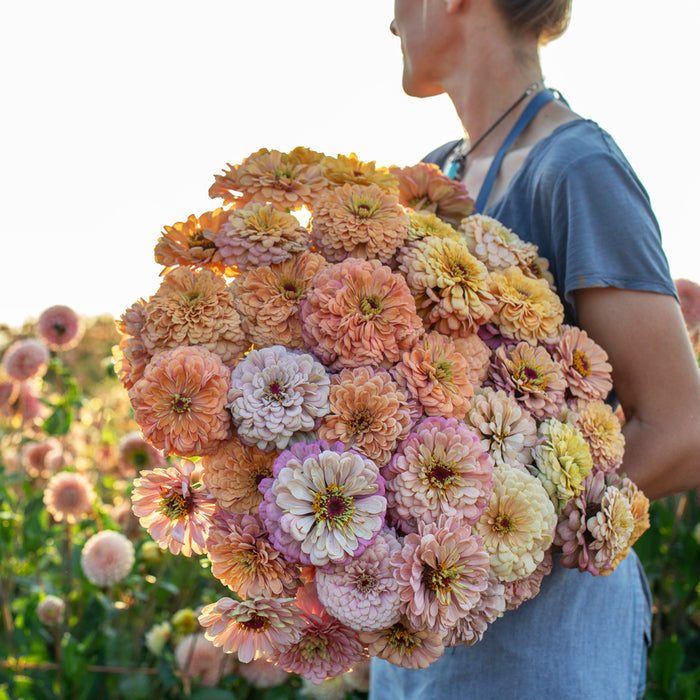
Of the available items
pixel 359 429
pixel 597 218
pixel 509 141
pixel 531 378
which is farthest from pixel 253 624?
pixel 509 141

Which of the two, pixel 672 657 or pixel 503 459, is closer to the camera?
pixel 503 459

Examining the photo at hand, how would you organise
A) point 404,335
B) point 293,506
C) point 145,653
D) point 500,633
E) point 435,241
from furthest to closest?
point 145,653
point 500,633
point 435,241
point 404,335
point 293,506

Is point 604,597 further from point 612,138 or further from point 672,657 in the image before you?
point 672,657

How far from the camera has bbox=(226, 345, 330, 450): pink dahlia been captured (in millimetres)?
876

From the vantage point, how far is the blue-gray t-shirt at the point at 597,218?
1.18m

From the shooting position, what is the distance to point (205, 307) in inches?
37.8

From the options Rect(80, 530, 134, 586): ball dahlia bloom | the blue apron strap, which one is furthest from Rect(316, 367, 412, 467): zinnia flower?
Rect(80, 530, 134, 586): ball dahlia bloom

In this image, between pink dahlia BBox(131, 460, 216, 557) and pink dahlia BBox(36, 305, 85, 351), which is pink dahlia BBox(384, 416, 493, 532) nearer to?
pink dahlia BBox(131, 460, 216, 557)

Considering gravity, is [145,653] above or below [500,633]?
below

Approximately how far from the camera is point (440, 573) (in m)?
0.83

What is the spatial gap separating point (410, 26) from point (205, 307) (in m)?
1.06

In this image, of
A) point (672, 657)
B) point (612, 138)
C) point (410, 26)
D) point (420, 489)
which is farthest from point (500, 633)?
point (672, 657)

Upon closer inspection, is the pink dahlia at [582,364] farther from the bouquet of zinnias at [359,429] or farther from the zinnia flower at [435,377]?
the zinnia flower at [435,377]

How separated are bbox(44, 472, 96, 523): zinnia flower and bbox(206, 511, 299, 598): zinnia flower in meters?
1.61
